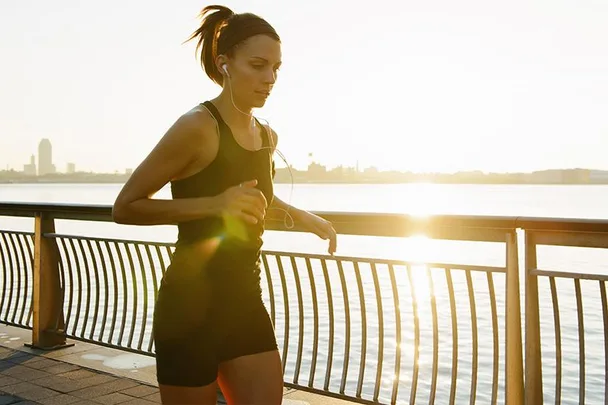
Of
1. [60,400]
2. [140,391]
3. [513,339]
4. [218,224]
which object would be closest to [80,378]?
[60,400]

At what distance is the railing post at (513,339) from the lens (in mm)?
3428

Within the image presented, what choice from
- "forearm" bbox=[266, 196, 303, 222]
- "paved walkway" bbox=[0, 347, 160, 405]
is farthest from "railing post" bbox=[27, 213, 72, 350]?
"forearm" bbox=[266, 196, 303, 222]

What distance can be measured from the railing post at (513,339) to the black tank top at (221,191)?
1.65 metres

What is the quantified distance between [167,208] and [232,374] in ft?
1.97

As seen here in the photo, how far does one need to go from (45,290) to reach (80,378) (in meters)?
1.19

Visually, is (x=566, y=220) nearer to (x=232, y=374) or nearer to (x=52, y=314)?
(x=232, y=374)

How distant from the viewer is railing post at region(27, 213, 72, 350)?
609cm

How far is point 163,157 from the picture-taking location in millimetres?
2131

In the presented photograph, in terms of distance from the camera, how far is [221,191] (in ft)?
7.26

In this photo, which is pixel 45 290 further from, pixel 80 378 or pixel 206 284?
pixel 206 284

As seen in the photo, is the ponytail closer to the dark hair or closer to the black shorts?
the dark hair

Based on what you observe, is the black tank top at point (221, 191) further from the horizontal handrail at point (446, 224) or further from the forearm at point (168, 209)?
the horizontal handrail at point (446, 224)

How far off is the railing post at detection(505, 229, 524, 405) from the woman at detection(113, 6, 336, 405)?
59.2 inches

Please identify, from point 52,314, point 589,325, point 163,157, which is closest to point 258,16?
point 163,157
